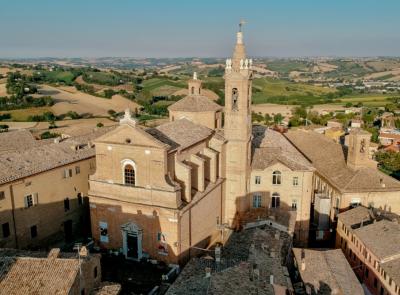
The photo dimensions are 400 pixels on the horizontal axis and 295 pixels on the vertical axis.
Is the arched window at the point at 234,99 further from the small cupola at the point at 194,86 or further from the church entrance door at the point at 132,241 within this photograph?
the church entrance door at the point at 132,241

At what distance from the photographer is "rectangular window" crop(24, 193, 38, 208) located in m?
30.2

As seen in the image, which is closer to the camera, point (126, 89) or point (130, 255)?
point (130, 255)

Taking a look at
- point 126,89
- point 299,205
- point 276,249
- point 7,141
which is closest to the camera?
point 276,249

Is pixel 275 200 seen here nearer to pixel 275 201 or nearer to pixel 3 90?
pixel 275 201

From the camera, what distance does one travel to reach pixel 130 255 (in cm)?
3073

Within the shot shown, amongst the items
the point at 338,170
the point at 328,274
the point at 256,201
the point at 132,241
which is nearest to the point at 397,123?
the point at 338,170

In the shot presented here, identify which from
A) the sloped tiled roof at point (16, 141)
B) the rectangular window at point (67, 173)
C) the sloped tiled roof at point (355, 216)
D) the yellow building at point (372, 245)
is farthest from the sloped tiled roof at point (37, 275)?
the sloped tiled roof at point (16, 141)

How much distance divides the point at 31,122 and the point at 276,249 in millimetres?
72238

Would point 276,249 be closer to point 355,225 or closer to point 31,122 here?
point 355,225

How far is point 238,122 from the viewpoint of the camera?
35.1 meters

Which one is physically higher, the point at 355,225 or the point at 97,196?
the point at 97,196

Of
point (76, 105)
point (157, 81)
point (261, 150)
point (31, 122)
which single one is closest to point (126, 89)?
point (157, 81)

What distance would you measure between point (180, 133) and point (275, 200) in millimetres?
11164

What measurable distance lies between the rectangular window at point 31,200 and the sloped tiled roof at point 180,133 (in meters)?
9.80
